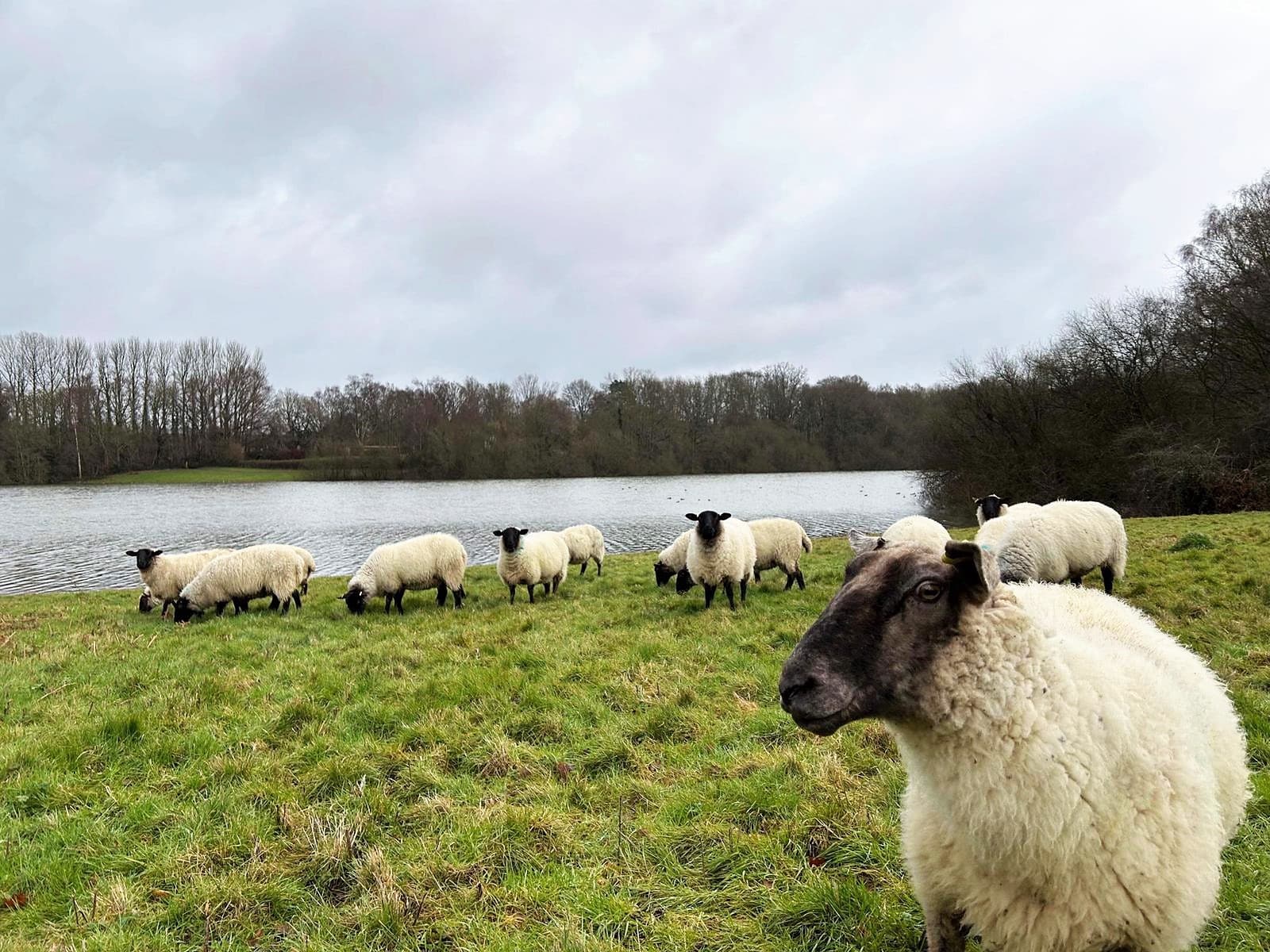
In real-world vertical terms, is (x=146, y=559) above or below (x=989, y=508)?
below

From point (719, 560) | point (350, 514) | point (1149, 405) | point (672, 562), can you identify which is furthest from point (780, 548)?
point (350, 514)

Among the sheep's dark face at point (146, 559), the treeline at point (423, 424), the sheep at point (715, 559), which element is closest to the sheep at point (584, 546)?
the sheep at point (715, 559)

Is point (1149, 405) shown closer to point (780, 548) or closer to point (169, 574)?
point (780, 548)

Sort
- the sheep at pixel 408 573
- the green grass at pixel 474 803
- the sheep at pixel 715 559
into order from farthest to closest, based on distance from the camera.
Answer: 1. the sheep at pixel 408 573
2. the sheep at pixel 715 559
3. the green grass at pixel 474 803

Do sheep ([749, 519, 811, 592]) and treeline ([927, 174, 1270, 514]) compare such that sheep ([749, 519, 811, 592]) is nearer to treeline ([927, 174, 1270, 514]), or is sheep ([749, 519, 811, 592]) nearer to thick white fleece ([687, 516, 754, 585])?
thick white fleece ([687, 516, 754, 585])

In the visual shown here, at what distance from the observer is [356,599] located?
A: 11.8m

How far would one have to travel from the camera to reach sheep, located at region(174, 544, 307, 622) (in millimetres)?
11914

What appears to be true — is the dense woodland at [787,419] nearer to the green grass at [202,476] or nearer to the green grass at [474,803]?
the green grass at [202,476]

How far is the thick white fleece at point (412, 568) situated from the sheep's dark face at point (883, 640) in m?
11.2

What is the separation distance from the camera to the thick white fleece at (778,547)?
475 inches

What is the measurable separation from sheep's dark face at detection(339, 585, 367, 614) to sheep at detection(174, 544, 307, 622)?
129cm

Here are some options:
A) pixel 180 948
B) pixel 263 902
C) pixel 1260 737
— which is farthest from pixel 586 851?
pixel 1260 737

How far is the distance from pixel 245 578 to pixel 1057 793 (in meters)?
13.4

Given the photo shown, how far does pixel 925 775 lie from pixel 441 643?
7451 millimetres
